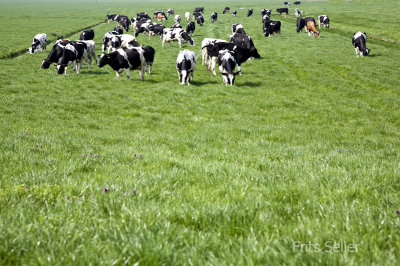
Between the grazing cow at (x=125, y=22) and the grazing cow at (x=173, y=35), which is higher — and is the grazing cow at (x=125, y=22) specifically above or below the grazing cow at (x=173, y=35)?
above

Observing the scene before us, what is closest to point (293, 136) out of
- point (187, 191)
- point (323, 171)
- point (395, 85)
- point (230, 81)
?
point (323, 171)

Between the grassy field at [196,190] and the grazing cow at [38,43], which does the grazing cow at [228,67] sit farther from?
the grazing cow at [38,43]

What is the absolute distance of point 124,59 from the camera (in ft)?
61.3

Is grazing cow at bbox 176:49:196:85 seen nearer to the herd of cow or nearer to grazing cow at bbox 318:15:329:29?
the herd of cow

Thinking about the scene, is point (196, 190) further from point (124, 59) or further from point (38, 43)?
point (38, 43)

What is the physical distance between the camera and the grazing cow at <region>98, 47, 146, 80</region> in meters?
18.7

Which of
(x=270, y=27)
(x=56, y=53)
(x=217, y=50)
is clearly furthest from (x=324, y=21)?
(x=56, y=53)

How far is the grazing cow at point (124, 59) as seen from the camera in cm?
1867

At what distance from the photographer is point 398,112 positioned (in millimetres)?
13125

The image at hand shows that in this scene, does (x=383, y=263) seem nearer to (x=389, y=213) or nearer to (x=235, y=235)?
(x=389, y=213)

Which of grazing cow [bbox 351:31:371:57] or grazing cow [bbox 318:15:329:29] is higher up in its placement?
grazing cow [bbox 318:15:329:29]

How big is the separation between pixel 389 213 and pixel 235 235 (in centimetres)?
151

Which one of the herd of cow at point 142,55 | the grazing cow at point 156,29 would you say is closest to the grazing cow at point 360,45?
the herd of cow at point 142,55

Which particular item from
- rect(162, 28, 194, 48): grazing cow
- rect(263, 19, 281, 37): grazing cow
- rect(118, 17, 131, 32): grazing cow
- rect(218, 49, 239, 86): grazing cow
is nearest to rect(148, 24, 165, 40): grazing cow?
rect(162, 28, 194, 48): grazing cow
